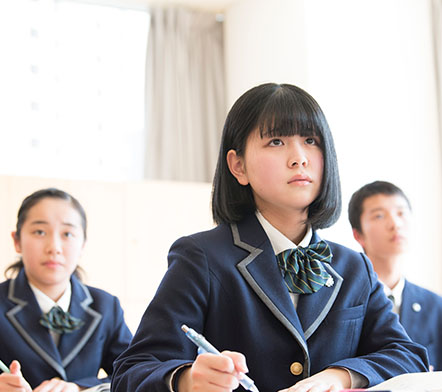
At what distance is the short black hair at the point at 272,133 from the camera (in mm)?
1333

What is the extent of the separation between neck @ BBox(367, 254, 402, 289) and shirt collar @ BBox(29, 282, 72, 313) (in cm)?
104

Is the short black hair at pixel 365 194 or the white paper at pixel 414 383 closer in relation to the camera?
the white paper at pixel 414 383

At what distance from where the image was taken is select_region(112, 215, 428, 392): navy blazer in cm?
121

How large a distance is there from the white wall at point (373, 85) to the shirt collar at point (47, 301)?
89.9 inches

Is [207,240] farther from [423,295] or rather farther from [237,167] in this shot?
[423,295]

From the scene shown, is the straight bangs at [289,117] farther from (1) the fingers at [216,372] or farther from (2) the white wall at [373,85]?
(2) the white wall at [373,85]

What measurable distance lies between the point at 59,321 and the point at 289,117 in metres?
1.23

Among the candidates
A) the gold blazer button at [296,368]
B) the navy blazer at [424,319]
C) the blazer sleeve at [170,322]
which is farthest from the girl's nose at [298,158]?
the navy blazer at [424,319]

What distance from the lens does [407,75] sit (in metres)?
4.61

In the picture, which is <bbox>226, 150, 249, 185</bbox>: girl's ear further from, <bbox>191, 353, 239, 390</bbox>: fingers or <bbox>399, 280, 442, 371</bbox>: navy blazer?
<bbox>399, 280, 442, 371</bbox>: navy blazer

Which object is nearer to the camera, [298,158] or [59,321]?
[298,158]

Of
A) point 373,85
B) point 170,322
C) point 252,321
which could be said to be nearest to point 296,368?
point 252,321

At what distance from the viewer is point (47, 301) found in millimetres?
2305

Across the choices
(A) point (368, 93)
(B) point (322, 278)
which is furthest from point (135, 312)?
(B) point (322, 278)
